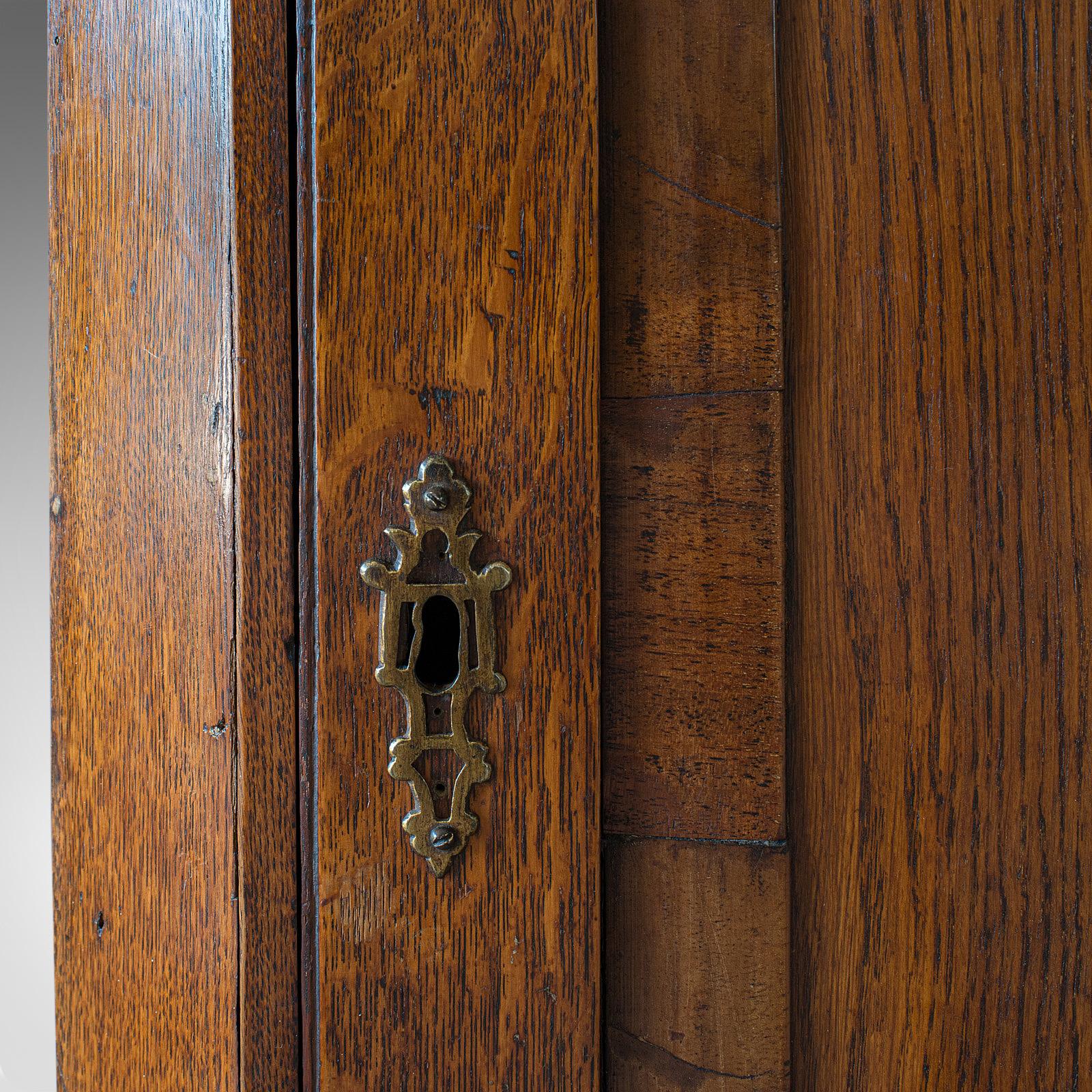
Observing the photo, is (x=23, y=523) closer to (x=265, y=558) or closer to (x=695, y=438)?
(x=265, y=558)

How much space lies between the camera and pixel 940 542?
37cm

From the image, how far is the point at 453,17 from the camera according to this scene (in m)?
0.35

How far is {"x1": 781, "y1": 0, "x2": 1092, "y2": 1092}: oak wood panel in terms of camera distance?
0.36m

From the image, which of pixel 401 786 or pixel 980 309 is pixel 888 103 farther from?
pixel 401 786

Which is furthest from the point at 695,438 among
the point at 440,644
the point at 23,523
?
the point at 23,523

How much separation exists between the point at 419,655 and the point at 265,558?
8 centimetres

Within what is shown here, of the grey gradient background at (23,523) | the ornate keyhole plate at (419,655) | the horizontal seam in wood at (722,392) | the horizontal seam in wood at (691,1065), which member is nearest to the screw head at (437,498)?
the ornate keyhole plate at (419,655)

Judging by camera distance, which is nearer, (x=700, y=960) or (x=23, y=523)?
(x=700, y=960)

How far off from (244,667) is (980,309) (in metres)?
0.36

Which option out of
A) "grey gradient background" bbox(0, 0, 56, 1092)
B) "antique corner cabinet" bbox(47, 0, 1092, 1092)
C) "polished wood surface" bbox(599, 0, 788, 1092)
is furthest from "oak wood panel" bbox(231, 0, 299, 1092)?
"grey gradient background" bbox(0, 0, 56, 1092)

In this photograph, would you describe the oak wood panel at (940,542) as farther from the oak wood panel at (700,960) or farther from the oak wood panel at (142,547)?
the oak wood panel at (142,547)

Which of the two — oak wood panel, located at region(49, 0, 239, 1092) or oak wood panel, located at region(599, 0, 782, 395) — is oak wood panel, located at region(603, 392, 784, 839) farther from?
oak wood panel, located at region(49, 0, 239, 1092)

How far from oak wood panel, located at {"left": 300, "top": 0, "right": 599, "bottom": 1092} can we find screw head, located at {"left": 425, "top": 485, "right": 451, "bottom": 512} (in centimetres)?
1

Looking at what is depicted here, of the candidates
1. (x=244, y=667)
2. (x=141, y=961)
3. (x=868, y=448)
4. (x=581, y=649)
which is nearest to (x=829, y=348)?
(x=868, y=448)
